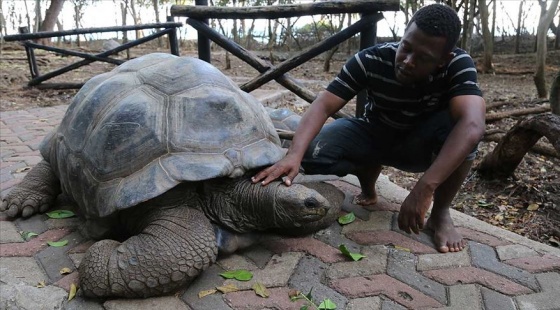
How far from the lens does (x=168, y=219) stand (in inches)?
75.1

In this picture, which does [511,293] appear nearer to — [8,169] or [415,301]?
[415,301]

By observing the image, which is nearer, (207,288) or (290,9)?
(207,288)

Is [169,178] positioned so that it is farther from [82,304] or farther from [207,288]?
[82,304]

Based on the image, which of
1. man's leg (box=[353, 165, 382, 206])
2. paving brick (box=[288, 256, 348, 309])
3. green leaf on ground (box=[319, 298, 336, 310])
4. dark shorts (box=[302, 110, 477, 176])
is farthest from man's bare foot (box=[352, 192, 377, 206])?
green leaf on ground (box=[319, 298, 336, 310])

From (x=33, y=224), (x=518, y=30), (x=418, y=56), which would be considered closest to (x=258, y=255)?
(x=418, y=56)

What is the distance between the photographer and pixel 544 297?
1848 millimetres

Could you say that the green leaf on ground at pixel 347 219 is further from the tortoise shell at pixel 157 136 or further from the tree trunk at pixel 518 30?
the tree trunk at pixel 518 30

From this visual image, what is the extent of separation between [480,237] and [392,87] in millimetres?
907

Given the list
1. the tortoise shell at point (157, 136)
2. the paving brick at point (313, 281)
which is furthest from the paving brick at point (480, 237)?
the tortoise shell at point (157, 136)

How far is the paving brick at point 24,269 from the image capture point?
1.90 m

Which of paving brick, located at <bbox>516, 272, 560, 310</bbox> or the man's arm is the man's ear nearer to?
the man's arm

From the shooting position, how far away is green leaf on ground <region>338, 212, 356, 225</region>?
2477mm

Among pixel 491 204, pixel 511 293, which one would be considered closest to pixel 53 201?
pixel 511 293

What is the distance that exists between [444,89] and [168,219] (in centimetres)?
142
